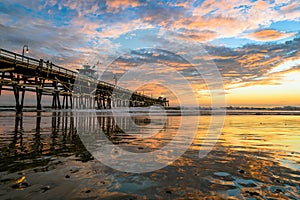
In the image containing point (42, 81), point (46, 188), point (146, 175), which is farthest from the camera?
point (42, 81)

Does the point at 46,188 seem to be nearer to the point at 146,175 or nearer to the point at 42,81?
the point at 146,175

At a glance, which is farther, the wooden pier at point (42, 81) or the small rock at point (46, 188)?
the wooden pier at point (42, 81)

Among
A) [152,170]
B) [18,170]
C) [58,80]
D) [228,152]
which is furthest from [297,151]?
[58,80]

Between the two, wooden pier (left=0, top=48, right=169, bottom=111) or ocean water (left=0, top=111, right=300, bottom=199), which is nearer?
ocean water (left=0, top=111, right=300, bottom=199)

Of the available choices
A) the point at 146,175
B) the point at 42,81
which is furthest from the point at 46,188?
the point at 42,81

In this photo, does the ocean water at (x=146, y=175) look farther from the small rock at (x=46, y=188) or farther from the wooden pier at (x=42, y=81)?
the wooden pier at (x=42, y=81)

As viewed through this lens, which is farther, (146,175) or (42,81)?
(42,81)

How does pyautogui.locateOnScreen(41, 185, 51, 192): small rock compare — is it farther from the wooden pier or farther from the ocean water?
the wooden pier

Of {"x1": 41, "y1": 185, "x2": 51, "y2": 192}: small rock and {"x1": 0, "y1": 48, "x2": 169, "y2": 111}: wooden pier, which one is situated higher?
{"x1": 0, "y1": 48, "x2": 169, "y2": 111}: wooden pier

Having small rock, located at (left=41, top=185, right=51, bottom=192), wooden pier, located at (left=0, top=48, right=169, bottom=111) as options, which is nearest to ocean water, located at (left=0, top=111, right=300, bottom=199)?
small rock, located at (left=41, top=185, right=51, bottom=192)

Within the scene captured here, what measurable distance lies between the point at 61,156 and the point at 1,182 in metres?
1.87

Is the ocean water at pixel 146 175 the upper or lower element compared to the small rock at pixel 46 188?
lower

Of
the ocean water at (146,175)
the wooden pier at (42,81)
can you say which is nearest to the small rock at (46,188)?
the ocean water at (146,175)

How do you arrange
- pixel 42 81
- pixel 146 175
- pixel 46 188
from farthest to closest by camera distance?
pixel 42 81, pixel 146 175, pixel 46 188
